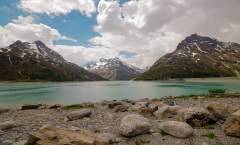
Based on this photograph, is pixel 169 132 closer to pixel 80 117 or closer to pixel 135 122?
pixel 135 122

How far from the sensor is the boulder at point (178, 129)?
9240 mm

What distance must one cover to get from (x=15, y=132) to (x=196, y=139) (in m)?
16.2

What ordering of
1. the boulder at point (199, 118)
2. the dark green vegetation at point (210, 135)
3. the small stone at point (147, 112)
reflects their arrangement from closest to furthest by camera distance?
the dark green vegetation at point (210, 135) → the boulder at point (199, 118) → the small stone at point (147, 112)

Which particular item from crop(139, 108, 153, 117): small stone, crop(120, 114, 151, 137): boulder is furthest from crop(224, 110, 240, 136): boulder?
crop(139, 108, 153, 117): small stone

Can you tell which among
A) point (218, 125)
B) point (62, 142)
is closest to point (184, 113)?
point (218, 125)

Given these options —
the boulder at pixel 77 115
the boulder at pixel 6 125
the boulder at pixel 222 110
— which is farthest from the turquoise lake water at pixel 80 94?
the boulder at pixel 222 110

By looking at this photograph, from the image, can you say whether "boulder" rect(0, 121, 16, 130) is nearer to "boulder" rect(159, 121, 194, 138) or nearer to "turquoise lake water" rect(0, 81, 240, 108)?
"boulder" rect(159, 121, 194, 138)

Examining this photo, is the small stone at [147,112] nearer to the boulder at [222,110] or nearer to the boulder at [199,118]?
the boulder at [199,118]

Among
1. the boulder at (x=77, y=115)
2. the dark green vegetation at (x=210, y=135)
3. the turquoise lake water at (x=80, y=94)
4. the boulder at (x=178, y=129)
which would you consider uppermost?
the boulder at (x=178, y=129)

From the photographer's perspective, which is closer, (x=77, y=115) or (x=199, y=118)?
(x=199, y=118)

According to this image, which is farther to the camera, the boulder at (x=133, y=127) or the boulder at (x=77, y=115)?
the boulder at (x=77, y=115)

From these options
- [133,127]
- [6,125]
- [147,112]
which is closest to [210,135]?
[133,127]

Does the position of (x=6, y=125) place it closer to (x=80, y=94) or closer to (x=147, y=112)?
(x=147, y=112)

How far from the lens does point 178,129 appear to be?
9.52 metres
